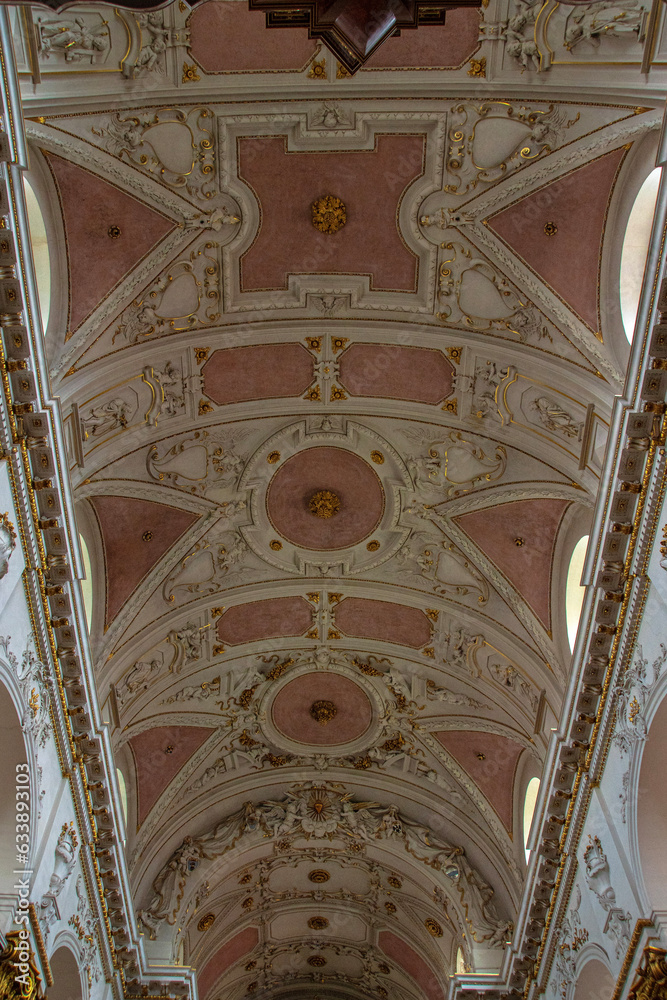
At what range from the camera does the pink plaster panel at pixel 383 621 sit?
17.9 meters

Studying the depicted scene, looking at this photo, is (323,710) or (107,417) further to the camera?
(323,710)

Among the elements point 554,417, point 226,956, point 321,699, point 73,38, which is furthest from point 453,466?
point 226,956

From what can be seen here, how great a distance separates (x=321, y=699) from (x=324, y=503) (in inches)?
220

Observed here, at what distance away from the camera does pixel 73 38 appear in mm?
10258

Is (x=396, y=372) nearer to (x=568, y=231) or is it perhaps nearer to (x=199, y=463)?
(x=568, y=231)

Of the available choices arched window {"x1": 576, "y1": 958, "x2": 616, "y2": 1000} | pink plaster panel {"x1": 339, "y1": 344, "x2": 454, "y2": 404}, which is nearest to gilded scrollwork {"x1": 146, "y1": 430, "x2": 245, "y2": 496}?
pink plaster panel {"x1": 339, "y1": 344, "x2": 454, "y2": 404}

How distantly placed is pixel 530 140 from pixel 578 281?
212cm

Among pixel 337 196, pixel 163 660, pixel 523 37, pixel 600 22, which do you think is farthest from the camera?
pixel 163 660

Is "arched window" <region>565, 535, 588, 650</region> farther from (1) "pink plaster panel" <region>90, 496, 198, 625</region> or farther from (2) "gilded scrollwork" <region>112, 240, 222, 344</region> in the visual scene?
(2) "gilded scrollwork" <region>112, 240, 222, 344</region>

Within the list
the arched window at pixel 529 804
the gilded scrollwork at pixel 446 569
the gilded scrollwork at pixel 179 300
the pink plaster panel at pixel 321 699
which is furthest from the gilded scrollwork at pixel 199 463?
the arched window at pixel 529 804

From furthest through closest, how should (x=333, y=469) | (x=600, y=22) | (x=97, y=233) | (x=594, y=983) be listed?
(x=333, y=469), (x=594, y=983), (x=97, y=233), (x=600, y=22)

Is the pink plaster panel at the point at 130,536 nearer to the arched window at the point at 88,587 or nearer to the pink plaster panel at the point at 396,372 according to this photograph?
the arched window at the point at 88,587

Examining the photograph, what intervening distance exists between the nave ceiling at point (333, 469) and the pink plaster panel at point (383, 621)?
0.23ft

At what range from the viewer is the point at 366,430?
617 inches
